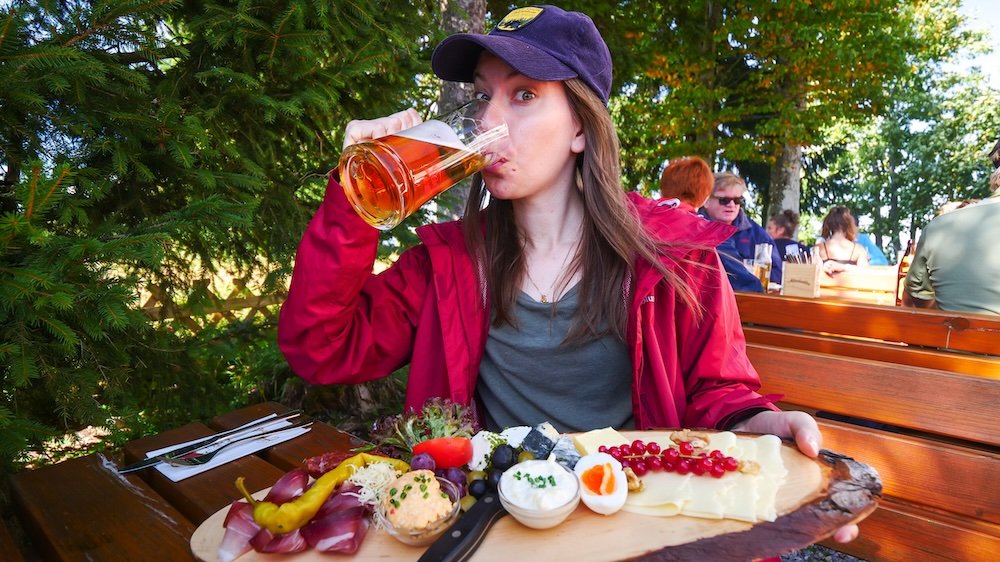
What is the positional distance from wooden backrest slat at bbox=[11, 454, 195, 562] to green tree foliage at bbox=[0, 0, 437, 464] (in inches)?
6.0

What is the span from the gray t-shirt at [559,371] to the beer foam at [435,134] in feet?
2.13

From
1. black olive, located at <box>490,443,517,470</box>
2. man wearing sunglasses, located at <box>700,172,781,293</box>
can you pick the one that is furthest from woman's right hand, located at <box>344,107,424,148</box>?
A: man wearing sunglasses, located at <box>700,172,781,293</box>

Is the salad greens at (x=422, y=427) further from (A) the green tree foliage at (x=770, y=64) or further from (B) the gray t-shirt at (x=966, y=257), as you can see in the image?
(A) the green tree foliage at (x=770, y=64)

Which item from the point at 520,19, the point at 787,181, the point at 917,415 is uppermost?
the point at 787,181

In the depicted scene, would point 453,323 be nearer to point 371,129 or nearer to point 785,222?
point 371,129

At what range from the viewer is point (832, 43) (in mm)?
8289

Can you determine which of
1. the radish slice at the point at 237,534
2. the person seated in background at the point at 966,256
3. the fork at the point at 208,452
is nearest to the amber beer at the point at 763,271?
the person seated in background at the point at 966,256

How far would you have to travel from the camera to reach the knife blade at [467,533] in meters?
0.98

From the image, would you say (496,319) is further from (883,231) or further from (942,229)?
(883,231)

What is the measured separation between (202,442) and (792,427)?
1787 mm

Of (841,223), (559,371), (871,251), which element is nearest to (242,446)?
(559,371)

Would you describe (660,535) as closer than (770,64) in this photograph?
Yes

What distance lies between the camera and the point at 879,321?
2590 millimetres

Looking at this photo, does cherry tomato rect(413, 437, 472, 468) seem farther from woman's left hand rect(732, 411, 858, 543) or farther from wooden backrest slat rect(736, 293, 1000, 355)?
wooden backrest slat rect(736, 293, 1000, 355)
